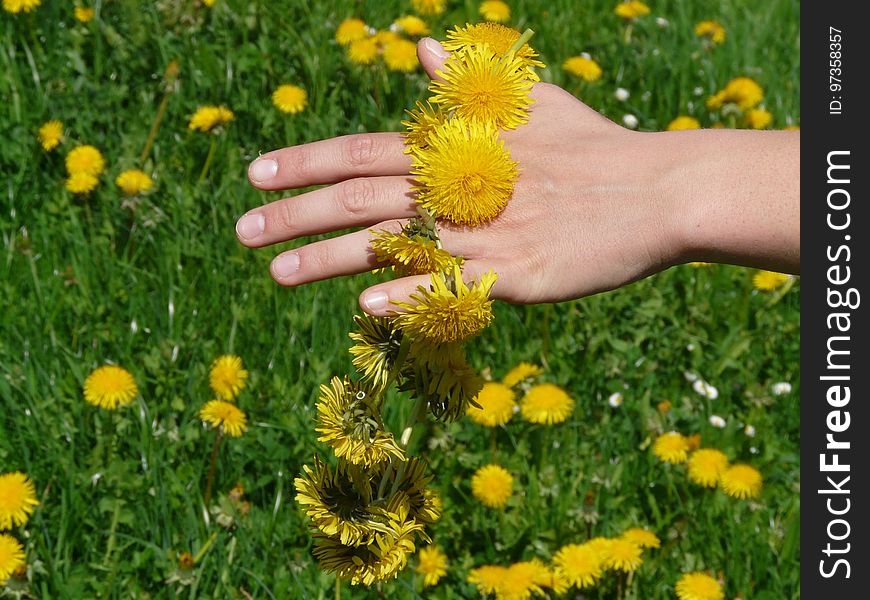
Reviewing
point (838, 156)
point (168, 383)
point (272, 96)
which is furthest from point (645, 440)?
point (272, 96)

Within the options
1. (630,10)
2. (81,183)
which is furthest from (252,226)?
(630,10)

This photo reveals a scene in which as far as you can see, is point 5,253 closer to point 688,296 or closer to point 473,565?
point 473,565

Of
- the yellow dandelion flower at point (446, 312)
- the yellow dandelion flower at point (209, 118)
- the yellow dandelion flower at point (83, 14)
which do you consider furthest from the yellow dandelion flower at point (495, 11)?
the yellow dandelion flower at point (446, 312)

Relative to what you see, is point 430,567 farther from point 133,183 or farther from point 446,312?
point 133,183

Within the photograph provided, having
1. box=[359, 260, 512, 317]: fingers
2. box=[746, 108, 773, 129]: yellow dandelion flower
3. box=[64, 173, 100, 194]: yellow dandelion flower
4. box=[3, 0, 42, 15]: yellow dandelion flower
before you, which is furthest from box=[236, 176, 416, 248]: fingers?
box=[746, 108, 773, 129]: yellow dandelion flower

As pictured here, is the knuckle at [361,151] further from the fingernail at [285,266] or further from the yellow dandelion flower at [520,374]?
the yellow dandelion flower at [520,374]
